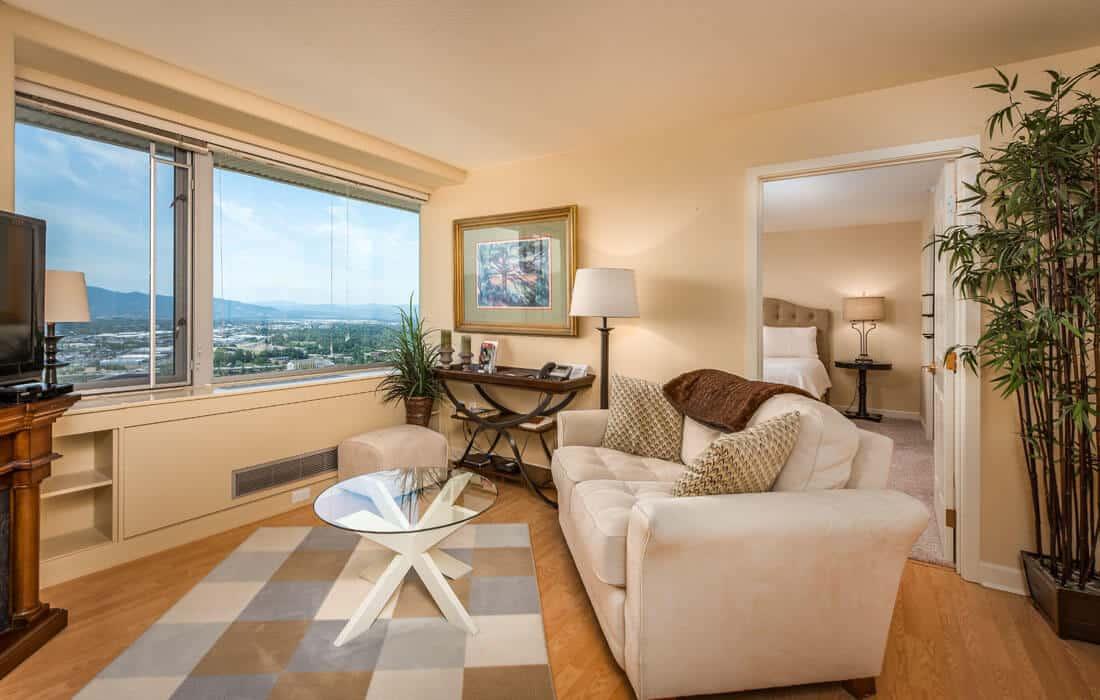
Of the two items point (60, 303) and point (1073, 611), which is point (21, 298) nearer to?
point (60, 303)

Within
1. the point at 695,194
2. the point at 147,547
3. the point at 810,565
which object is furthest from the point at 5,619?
the point at 695,194

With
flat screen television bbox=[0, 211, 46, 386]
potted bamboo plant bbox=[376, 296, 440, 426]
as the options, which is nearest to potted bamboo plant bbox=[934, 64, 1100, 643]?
potted bamboo plant bbox=[376, 296, 440, 426]

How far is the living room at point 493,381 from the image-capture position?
169 centimetres

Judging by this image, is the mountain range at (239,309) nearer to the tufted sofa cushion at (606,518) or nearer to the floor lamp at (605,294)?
the floor lamp at (605,294)

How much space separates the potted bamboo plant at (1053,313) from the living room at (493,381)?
4cm

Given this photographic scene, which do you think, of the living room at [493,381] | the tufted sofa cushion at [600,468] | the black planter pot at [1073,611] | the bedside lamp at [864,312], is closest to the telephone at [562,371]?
the living room at [493,381]

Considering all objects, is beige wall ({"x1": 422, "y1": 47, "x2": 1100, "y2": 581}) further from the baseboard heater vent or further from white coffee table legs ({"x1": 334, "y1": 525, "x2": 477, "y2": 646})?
white coffee table legs ({"x1": 334, "y1": 525, "x2": 477, "y2": 646})

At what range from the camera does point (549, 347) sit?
3898 millimetres

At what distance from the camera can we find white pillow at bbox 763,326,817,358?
6.44 m

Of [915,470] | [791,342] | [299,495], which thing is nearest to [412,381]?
[299,495]

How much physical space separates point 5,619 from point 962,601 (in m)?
3.86

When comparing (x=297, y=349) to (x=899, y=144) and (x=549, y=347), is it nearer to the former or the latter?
(x=549, y=347)

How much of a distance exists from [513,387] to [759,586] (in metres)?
2.41

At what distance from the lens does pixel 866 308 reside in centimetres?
604
